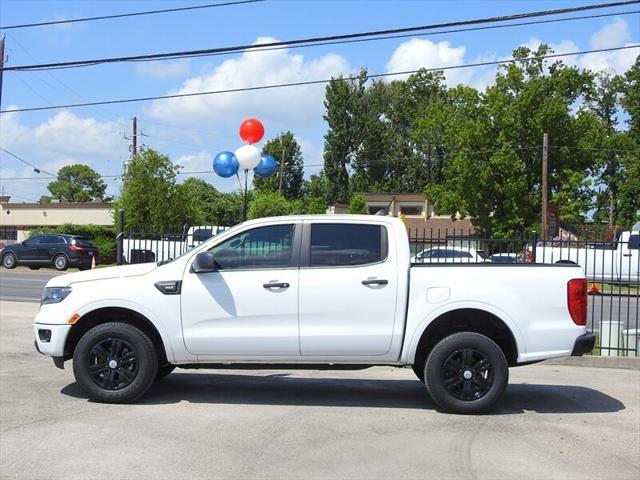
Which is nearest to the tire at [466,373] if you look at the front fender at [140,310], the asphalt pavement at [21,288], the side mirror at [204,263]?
the side mirror at [204,263]

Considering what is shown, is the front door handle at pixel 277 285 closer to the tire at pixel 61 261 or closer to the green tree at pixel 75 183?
the tire at pixel 61 261

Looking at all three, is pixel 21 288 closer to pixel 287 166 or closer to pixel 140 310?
pixel 140 310

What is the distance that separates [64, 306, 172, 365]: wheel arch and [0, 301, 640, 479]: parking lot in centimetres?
54

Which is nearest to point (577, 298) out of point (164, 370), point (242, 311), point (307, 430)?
point (307, 430)

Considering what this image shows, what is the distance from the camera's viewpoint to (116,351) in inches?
271

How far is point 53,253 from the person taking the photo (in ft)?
102

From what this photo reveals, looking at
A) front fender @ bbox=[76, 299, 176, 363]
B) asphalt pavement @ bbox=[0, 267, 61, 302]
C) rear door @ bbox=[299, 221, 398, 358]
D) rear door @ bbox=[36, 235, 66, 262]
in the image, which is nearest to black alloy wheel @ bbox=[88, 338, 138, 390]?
front fender @ bbox=[76, 299, 176, 363]

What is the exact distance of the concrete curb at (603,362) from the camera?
31.7 ft

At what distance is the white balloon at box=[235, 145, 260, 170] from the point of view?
661 inches

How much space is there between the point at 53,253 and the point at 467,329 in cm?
2726

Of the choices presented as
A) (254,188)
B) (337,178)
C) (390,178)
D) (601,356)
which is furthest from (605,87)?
(601,356)

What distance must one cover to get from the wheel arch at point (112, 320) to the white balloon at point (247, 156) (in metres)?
10.1

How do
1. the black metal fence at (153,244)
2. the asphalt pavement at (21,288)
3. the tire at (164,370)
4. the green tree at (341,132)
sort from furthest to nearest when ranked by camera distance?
the green tree at (341,132) < the asphalt pavement at (21,288) < the black metal fence at (153,244) < the tire at (164,370)

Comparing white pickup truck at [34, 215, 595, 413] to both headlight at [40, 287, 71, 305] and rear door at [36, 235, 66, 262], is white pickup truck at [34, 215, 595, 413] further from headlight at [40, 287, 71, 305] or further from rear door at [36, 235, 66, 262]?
rear door at [36, 235, 66, 262]
